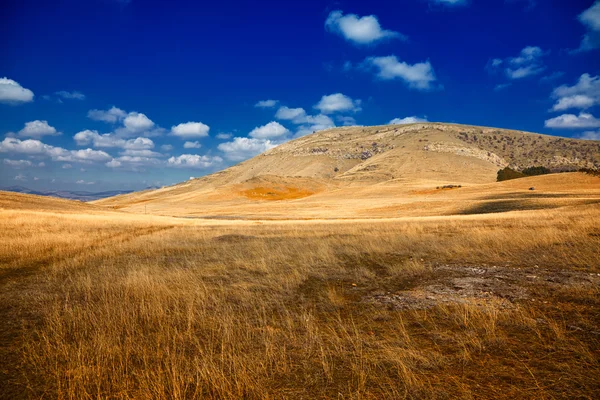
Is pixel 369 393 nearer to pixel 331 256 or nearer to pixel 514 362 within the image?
pixel 514 362

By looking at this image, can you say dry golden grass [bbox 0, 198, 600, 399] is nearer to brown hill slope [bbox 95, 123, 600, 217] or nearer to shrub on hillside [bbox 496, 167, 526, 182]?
brown hill slope [bbox 95, 123, 600, 217]

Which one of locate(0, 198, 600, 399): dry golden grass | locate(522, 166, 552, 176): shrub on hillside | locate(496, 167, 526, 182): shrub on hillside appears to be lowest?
locate(0, 198, 600, 399): dry golden grass

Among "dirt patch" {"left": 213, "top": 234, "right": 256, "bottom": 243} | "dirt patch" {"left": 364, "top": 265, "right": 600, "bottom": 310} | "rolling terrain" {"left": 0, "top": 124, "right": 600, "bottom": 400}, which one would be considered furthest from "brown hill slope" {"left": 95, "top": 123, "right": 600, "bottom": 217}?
"dirt patch" {"left": 364, "top": 265, "right": 600, "bottom": 310}

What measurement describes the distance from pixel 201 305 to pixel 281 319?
1.80 metres

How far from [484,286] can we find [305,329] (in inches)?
188

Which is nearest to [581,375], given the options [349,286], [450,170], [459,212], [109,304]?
[349,286]

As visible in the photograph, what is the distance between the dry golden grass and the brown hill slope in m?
69.3

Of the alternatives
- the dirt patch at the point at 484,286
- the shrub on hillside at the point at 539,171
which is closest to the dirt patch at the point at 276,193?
the shrub on hillside at the point at 539,171

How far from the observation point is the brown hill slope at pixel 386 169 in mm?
93000

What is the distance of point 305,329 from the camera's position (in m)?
5.18

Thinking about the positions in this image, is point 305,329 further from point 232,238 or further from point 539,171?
point 539,171

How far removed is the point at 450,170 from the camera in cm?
13125

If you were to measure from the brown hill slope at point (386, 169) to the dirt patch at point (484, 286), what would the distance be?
230ft

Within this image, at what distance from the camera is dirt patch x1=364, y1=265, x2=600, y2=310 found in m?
6.34
